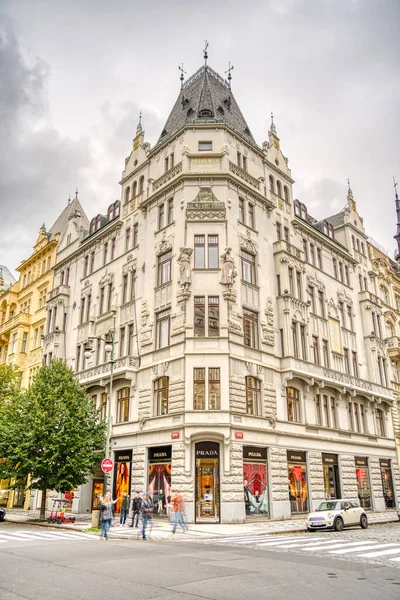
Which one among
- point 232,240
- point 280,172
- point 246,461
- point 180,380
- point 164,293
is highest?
point 280,172

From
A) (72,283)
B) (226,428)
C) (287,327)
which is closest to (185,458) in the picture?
(226,428)

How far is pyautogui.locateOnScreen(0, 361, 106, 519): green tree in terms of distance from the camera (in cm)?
2814

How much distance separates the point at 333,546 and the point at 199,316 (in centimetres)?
1614

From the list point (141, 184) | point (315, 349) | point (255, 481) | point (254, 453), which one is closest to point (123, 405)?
point (254, 453)

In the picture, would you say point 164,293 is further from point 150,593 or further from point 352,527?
point 150,593

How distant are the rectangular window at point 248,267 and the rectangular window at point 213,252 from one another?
2182 mm

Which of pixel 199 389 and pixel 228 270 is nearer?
pixel 199 389

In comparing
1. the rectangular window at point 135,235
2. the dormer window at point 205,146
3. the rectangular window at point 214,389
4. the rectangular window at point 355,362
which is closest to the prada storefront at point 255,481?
the rectangular window at point 214,389

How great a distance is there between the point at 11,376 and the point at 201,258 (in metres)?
20.7

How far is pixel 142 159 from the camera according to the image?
40.5 meters

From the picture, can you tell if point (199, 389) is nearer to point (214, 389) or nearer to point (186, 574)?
point (214, 389)

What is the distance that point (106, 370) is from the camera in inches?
1391

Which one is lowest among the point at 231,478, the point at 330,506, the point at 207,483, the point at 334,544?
the point at 334,544

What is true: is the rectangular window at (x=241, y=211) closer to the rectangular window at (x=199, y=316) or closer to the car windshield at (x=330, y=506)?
the rectangular window at (x=199, y=316)
